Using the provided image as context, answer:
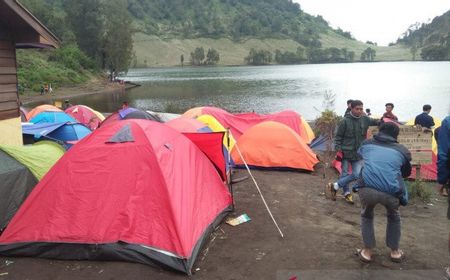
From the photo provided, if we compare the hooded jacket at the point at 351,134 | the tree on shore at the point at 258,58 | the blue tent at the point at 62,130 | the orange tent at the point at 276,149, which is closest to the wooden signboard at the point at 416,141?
the hooded jacket at the point at 351,134

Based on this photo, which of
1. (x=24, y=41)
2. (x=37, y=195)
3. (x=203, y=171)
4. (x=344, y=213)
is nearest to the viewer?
(x=37, y=195)

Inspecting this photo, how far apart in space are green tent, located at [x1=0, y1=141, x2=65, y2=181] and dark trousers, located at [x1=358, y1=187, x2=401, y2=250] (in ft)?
18.0

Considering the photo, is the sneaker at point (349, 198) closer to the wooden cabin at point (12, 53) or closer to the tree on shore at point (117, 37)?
→ the wooden cabin at point (12, 53)

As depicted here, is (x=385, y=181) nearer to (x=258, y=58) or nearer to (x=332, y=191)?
(x=332, y=191)

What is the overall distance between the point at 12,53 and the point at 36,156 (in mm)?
2415

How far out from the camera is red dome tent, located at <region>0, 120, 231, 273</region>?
5.66m

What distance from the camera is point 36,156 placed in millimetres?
7727

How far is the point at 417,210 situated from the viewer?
26.0ft

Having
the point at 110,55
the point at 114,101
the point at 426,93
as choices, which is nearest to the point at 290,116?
the point at 114,101

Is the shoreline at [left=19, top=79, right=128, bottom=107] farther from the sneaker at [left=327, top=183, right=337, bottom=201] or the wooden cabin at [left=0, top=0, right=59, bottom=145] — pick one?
the sneaker at [left=327, top=183, right=337, bottom=201]

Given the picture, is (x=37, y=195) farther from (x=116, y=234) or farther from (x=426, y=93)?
(x=426, y=93)

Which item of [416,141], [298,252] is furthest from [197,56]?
[298,252]

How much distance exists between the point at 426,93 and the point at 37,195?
177ft

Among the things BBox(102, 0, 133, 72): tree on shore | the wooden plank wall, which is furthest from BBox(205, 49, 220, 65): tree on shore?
the wooden plank wall
